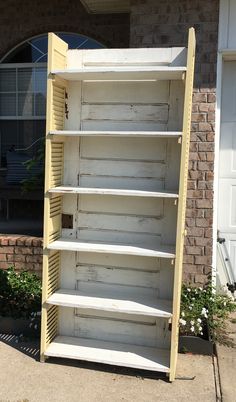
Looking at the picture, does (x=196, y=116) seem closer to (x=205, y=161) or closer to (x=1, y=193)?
(x=205, y=161)

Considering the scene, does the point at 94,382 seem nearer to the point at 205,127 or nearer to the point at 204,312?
the point at 204,312

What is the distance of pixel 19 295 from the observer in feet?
14.5

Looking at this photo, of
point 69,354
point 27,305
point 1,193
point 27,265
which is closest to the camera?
point 69,354

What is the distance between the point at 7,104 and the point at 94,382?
5058mm

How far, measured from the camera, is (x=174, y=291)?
3395 mm

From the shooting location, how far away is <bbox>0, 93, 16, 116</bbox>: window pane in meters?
7.23

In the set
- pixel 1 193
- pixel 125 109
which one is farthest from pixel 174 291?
pixel 1 193

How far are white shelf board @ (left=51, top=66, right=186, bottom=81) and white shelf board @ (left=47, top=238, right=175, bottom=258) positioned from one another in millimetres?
1321

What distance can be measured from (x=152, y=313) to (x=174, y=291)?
0.24 meters

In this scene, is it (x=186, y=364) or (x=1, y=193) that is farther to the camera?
(x=1, y=193)

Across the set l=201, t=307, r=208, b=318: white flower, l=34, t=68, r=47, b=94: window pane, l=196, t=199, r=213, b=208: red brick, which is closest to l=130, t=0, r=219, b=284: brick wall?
l=196, t=199, r=213, b=208: red brick

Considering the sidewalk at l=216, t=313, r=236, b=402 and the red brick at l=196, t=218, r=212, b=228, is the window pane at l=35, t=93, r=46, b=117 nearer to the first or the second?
the red brick at l=196, t=218, r=212, b=228

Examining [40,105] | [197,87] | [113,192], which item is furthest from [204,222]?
[40,105]

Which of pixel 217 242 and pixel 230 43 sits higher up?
pixel 230 43
